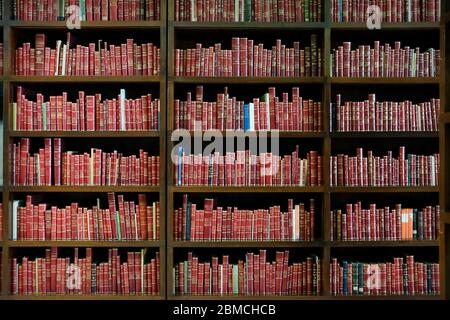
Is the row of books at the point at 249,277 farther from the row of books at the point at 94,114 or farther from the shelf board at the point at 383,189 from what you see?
the row of books at the point at 94,114

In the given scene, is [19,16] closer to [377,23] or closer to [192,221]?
[192,221]

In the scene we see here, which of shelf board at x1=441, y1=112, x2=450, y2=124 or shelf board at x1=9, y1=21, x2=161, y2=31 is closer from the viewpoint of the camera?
shelf board at x1=441, y1=112, x2=450, y2=124

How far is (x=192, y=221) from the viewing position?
3.28 m

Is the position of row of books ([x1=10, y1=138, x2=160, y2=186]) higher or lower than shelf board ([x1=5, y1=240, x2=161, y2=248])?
higher

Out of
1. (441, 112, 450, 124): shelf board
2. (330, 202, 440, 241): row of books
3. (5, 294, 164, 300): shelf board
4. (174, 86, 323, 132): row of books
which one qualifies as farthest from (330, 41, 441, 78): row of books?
(441, 112, 450, 124): shelf board

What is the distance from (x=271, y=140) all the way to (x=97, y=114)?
1.00m

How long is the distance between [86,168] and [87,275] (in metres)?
0.60

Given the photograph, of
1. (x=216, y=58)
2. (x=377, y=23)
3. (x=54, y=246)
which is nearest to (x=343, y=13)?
(x=377, y=23)

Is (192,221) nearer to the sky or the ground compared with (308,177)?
nearer to the ground

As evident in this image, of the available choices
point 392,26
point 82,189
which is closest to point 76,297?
point 82,189

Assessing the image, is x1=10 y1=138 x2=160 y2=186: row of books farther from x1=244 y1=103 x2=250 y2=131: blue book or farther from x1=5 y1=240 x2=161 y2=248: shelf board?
x1=244 y1=103 x2=250 y2=131: blue book

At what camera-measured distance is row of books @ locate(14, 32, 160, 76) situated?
3277mm

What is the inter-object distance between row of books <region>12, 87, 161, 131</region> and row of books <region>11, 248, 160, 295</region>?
704 millimetres

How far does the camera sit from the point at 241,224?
3.30m
